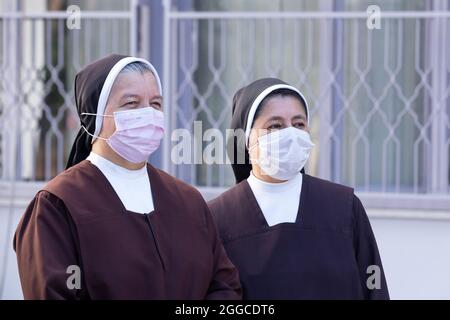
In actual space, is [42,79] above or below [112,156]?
above

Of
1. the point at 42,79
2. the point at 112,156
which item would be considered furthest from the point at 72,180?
the point at 42,79

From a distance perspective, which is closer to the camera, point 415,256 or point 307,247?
point 307,247

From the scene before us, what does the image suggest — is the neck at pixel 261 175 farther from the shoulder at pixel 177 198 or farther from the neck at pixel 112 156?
the neck at pixel 112 156

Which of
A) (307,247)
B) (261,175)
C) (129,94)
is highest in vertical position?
(129,94)

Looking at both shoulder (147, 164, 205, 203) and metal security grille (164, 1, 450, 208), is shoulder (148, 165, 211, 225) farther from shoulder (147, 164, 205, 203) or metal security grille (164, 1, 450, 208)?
metal security grille (164, 1, 450, 208)

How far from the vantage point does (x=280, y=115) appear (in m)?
2.87

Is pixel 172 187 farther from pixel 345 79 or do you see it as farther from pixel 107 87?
pixel 345 79

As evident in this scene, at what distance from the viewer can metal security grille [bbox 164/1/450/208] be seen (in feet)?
16.7

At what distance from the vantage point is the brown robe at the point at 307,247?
270cm

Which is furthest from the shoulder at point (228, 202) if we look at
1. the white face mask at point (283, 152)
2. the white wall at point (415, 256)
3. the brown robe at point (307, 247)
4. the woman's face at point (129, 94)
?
the white wall at point (415, 256)

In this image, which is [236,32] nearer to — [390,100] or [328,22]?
[328,22]

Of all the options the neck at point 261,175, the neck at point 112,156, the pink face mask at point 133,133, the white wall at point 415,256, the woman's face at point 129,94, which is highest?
the woman's face at point 129,94

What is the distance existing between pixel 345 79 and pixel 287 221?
2676 millimetres
